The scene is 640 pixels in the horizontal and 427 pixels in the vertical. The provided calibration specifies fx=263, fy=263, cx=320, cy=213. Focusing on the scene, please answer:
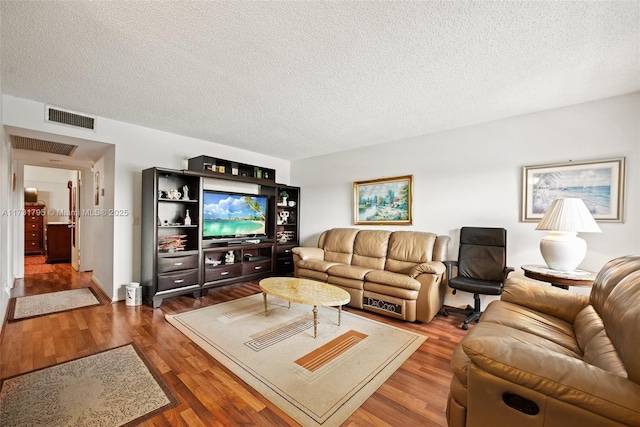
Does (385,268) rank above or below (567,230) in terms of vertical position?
below

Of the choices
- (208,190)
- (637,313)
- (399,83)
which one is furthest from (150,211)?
(637,313)

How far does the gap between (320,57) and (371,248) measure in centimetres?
281

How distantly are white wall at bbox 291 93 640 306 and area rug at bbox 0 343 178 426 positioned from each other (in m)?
3.49

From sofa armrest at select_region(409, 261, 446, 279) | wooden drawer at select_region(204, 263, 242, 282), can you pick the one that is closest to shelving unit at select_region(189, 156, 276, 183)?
wooden drawer at select_region(204, 263, 242, 282)

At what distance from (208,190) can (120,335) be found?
2.29m

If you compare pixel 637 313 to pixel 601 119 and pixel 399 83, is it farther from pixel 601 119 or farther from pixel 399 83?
pixel 601 119

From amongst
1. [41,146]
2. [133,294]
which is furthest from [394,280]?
[41,146]

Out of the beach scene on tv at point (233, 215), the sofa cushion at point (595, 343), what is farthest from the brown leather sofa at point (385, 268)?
the sofa cushion at point (595, 343)

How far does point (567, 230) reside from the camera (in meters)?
2.37

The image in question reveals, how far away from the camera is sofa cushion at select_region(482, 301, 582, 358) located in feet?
5.35

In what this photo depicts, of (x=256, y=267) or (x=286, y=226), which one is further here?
(x=286, y=226)

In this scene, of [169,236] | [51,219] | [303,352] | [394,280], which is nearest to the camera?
[303,352]

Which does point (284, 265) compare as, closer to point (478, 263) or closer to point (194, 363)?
point (194, 363)

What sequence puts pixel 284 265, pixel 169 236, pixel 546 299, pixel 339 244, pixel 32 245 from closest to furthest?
pixel 546 299 → pixel 169 236 → pixel 339 244 → pixel 284 265 → pixel 32 245
